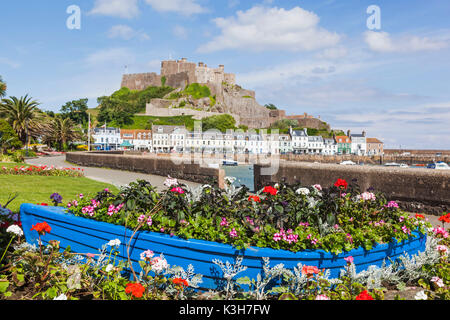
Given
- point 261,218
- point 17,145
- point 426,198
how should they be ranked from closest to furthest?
point 261,218 → point 426,198 → point 17,145

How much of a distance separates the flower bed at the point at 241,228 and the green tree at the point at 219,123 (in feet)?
353

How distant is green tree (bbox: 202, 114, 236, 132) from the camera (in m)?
112

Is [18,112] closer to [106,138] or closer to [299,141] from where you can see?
[106,138]

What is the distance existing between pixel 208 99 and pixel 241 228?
12553cm

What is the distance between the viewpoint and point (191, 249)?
343cm

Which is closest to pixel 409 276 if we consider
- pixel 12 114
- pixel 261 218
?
pixel 261 218

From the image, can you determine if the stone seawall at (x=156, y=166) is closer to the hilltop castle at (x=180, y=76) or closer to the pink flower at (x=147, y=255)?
the pink flower at (x=147, y=255)

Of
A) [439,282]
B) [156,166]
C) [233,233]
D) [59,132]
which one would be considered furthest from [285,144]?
[233,233]

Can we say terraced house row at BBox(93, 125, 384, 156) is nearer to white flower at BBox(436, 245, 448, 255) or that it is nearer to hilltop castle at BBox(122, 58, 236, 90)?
hilltop castle at BBox(122, 58, 236, 90)

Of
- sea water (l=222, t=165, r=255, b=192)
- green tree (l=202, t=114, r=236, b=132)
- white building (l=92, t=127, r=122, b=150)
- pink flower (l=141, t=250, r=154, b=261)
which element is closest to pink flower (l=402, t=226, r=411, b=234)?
sea water (l=222, t=165, r=255, b=192)

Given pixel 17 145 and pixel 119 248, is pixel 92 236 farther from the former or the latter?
pixel 17 145

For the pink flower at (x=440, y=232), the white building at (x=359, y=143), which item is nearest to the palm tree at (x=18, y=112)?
the pink flower at (x=440, y=232)
